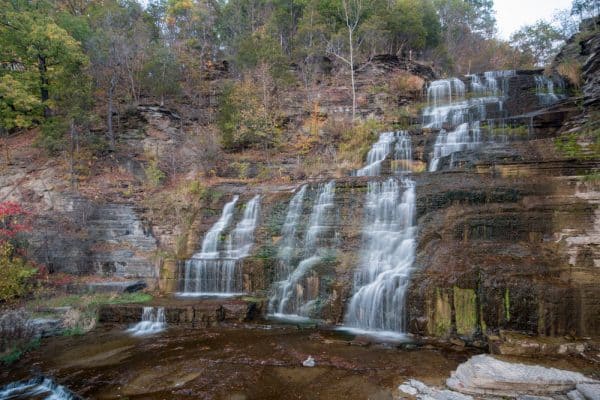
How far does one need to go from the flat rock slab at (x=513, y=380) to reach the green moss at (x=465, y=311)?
1659mm

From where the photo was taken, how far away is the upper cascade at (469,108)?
571 inches

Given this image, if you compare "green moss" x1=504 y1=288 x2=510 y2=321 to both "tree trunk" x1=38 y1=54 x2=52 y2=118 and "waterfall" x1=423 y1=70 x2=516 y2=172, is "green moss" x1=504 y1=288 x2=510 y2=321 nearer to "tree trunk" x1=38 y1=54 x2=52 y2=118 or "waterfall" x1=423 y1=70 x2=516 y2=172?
"waterfall" x1=423 y1=70 x2=516 y2=172

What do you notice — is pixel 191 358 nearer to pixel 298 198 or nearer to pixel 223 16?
pixel 298 198

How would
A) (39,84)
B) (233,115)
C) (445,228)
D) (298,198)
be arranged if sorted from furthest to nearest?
1. (233,115)
2. (39,84)
3. (298,198)
4. (445,228)

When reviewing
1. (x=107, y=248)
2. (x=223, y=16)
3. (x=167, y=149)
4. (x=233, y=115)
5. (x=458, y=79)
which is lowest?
(x=107, y=248)

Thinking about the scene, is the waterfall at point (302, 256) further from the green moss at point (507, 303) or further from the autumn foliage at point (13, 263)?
the autumn foliage at point (13, 263)

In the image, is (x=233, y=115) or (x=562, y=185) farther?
(x=233, y=115)

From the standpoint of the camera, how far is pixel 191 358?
22.3 ft

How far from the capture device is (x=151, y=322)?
356 inches

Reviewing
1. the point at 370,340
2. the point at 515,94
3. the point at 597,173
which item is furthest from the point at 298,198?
the point at 515,94

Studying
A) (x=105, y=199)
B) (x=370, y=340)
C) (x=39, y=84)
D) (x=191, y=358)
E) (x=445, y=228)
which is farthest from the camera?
(x=39, y=84)

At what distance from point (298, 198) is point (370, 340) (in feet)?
21.0

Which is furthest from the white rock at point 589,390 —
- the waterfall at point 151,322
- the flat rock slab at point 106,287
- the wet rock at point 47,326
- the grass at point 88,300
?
the flat rock slab at point 106,287

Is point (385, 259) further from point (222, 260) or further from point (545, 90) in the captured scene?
point (545, 90)
